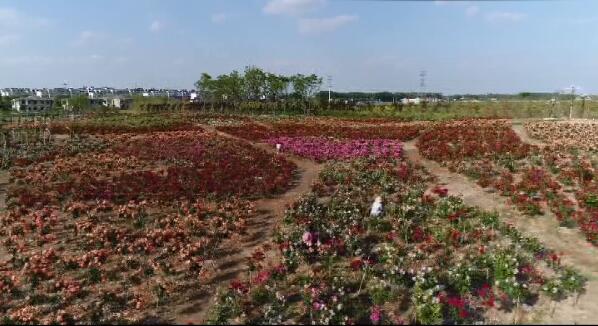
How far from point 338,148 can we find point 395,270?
51.6 feet

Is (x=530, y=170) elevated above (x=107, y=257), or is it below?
above

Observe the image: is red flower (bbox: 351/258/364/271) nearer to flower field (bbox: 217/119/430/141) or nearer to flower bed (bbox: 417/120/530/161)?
flower bed (bbox: 417/120/530/161)

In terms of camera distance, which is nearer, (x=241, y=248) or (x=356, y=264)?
(x=356, y=264)

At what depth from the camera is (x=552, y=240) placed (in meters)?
12.5

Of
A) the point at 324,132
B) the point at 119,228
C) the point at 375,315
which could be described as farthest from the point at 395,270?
the point at 324,132

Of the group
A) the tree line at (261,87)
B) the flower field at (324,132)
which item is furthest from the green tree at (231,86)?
the flower field at (324,132)

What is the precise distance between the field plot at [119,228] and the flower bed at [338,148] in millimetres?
2308

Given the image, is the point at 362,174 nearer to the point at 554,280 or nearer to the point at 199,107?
the point at 554,280

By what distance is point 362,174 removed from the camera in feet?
64.3

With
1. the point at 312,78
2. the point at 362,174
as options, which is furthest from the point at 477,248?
the point at 312,78

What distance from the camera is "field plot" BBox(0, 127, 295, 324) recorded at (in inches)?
412

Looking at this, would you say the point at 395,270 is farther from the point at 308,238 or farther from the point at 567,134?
the point at 567,134

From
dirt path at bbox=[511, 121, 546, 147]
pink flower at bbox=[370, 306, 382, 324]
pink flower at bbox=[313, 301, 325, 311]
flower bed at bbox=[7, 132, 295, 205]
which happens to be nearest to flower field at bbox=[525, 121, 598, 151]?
dirt path at bbox=[511, 121, 546, 147]

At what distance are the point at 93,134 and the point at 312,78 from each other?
41596 mm
